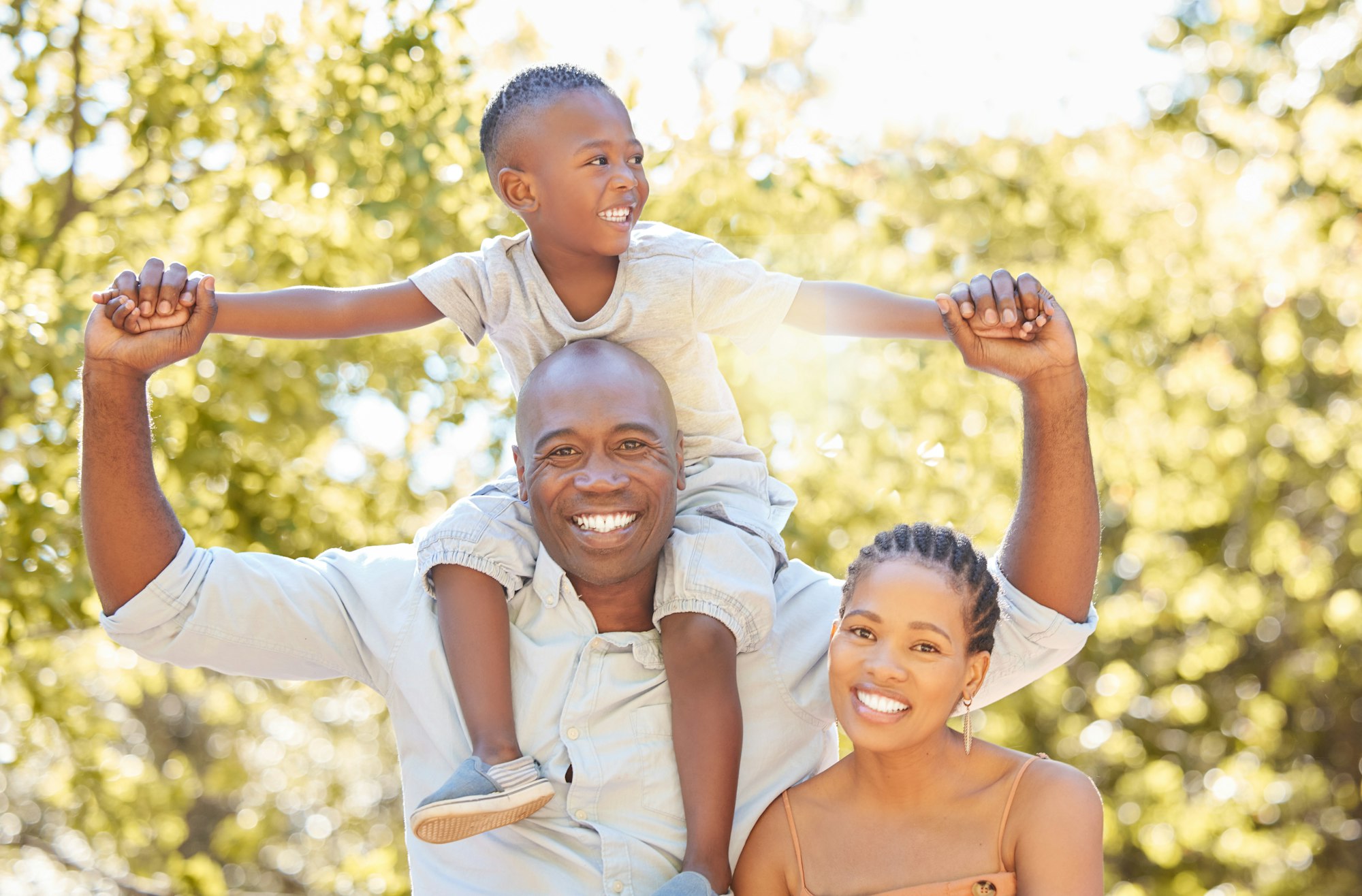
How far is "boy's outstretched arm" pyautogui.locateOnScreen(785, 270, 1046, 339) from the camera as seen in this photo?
102 inches

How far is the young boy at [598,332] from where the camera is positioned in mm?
2660

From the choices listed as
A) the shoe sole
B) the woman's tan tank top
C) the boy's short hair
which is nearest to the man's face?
the shoe sole

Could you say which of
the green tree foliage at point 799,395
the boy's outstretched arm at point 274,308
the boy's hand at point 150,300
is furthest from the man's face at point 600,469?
the green tree foliage at point 799,395

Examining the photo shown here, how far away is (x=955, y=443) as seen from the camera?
23.8ft

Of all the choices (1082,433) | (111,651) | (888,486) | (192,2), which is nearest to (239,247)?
(192,2)

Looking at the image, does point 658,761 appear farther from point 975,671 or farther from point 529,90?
point 529,90

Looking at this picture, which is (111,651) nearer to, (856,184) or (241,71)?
(241,71)

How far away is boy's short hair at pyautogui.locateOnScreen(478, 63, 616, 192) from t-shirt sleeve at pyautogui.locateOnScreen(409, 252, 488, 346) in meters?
0.22

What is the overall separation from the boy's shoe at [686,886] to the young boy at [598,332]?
0.5 inches

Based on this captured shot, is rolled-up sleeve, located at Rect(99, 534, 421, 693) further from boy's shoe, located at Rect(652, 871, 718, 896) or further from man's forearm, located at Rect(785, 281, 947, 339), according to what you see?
man's forearm, located at Rect(785, 281, 947, 339)

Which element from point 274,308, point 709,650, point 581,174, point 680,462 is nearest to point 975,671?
point 709,650

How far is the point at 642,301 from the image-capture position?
294 cm

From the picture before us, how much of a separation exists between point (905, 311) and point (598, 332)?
2.08 feet

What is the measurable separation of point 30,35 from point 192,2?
73 centimetres
